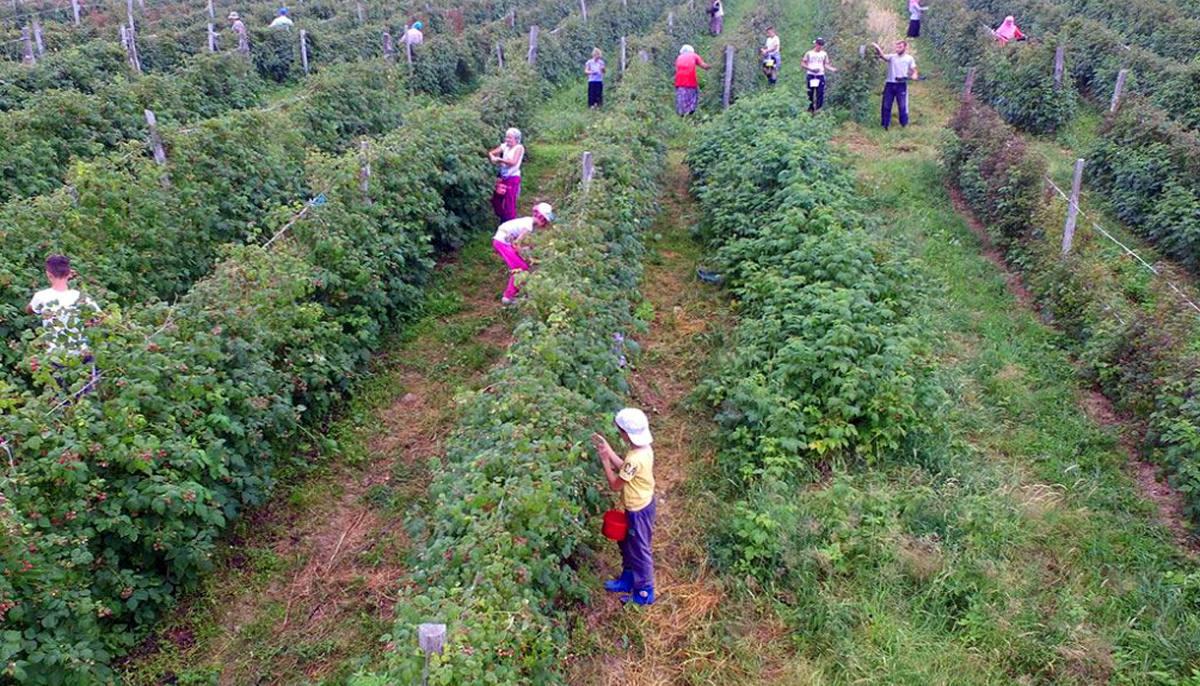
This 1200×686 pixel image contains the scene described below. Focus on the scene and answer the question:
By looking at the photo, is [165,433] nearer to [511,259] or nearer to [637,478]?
[637,478]

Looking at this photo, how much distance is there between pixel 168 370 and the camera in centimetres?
601

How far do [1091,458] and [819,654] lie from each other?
367cm

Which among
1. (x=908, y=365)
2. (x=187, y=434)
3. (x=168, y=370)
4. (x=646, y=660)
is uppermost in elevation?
(x=168, y=370)

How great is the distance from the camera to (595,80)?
61.5ft

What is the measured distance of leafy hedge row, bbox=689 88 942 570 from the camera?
725cm

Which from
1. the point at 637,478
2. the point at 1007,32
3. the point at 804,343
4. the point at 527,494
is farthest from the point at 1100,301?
the point at 1007,32

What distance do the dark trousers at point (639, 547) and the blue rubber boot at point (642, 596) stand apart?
0.08ft

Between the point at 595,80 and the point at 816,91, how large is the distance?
182 inches

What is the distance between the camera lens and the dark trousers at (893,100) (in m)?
17.1

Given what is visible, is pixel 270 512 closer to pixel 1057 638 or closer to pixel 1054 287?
pixel 1057 638

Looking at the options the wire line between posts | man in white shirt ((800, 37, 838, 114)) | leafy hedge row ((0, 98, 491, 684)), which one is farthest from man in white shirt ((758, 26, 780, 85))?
leafy hedge row ((0, 98, 491, 684))

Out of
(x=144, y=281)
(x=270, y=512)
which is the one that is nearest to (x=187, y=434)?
(x=270, y=512)

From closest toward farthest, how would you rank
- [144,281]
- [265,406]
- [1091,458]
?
[265,406], [1091,458], [144,281]

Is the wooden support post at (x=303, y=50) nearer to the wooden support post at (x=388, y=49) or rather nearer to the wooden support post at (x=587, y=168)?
the wooden support post at (x=388, y=49)
